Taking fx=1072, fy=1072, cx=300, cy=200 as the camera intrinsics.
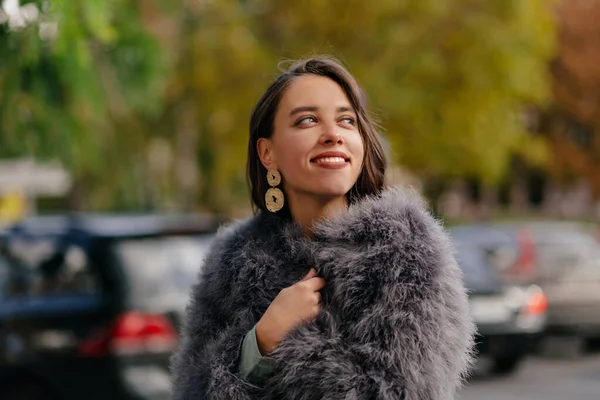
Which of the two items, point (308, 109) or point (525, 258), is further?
point (525, 258)

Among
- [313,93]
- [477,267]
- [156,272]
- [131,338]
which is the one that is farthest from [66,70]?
[477,267]

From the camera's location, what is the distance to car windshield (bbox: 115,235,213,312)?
23.1ft

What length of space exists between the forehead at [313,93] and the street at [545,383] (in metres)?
8.58

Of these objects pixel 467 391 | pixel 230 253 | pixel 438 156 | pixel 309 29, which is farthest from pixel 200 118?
pixel 230 253

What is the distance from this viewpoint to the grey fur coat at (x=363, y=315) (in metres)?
2.26

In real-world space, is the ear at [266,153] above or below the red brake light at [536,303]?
above

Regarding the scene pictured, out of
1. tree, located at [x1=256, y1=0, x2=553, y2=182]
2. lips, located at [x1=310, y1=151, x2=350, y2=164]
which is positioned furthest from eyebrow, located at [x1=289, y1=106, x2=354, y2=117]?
tree, located at [x1=256, y1=0, x2=553, y2=182]

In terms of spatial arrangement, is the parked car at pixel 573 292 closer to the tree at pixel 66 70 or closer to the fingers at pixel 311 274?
the tree at pixel 66 70

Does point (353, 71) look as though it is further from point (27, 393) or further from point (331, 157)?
point (331, 157)

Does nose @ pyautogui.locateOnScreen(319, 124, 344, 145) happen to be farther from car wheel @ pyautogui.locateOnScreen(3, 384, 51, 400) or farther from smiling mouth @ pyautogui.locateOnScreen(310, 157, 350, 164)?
car wheel @ pyautogui.locateOnScreen(3, 384, 51, 400)

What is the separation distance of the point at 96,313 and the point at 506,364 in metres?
6.76

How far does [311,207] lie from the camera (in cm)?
251

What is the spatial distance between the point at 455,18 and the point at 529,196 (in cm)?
4780

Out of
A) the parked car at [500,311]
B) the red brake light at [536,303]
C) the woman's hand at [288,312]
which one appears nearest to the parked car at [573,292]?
the red brake light at [536,303]
